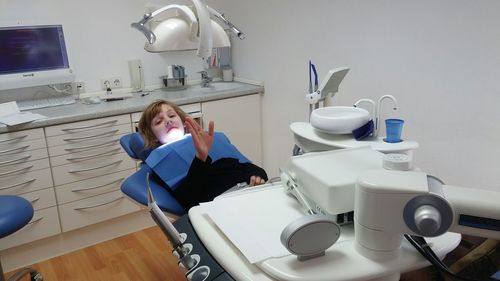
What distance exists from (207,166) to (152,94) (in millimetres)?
1410

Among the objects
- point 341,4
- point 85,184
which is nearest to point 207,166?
point 85,184

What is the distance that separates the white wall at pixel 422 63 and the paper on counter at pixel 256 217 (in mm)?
1127

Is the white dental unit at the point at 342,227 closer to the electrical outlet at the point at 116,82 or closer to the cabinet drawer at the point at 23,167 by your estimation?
the cabinet drawer at the point at 23,167

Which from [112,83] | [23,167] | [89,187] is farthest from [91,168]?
[112,83]

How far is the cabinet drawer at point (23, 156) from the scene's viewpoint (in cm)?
228

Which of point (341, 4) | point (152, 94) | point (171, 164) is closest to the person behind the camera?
point (171, 164)

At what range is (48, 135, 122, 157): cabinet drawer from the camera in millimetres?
2416

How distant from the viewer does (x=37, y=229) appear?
2439 mm

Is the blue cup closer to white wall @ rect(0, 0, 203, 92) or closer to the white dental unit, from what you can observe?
the white dental unit

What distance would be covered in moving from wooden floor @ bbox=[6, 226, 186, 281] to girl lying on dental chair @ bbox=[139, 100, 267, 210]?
77cm

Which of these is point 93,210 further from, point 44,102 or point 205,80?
point 205,80

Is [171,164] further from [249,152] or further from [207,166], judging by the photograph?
[249,152]

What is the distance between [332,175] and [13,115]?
2.15m

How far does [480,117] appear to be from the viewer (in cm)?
181
